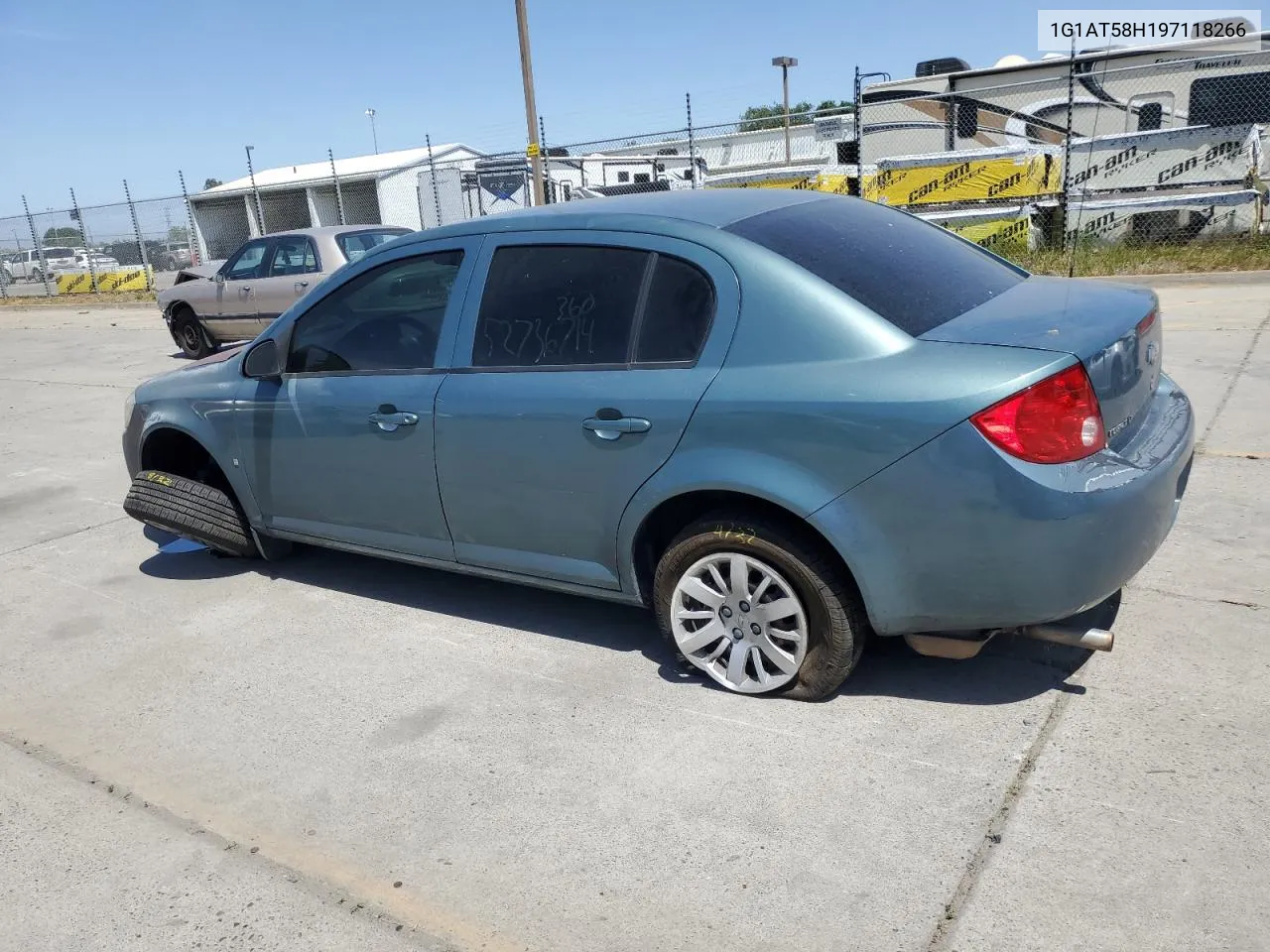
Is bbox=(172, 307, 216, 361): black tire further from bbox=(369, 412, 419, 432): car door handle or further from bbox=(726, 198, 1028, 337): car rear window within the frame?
bbox=(726, 198, 1028, 337): car rear window

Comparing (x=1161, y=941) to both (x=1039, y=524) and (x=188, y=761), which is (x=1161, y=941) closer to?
(x=1039, y=524)

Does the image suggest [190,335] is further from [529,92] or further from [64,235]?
[64,235]

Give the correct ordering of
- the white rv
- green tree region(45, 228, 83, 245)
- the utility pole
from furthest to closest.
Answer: green tree region(45, 228, 83, 245), the utility pole, the white rv

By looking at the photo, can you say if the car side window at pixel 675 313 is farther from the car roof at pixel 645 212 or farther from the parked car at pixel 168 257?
the parked car at pixel 168 257

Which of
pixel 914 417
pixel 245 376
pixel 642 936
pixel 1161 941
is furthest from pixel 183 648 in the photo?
pixel 1161 941

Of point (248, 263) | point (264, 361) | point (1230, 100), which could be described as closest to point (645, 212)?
point (264, 361)

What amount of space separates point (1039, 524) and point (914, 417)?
18.0 inches

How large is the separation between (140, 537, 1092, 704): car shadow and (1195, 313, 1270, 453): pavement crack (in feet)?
9.60

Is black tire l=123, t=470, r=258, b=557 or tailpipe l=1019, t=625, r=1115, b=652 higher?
black tire l=123, t=470, r=258, b=557

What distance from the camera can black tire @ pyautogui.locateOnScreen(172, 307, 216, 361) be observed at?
1362cm

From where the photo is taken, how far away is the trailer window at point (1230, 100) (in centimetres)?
1377

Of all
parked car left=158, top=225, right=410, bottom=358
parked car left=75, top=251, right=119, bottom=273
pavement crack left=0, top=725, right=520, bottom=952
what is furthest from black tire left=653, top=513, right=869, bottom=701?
parked car left=75, top=251, right=119, bottom=273

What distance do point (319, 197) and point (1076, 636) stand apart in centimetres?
3576

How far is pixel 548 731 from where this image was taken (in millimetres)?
3441
